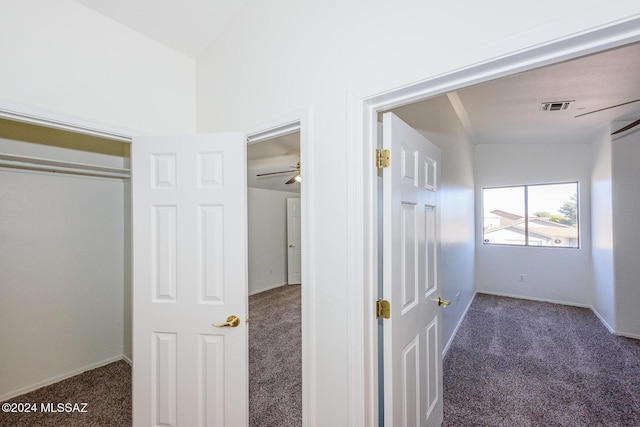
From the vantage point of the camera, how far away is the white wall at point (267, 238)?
5.46m

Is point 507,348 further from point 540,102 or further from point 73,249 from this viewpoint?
point 73,249

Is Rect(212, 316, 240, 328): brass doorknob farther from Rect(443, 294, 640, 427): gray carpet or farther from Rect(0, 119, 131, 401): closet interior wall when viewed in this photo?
Rect(0, 119, 131, 401): closet interior wall

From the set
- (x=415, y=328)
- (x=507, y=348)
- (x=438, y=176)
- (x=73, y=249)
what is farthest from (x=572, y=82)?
(x=73, y=249)

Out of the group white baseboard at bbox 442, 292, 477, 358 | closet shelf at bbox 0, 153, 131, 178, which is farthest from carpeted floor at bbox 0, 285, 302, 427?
closet shelf at bbox 0, 153, 131, 178

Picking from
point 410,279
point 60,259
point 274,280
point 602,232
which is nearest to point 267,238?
point 274,280

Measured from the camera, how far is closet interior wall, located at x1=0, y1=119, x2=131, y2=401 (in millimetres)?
2314

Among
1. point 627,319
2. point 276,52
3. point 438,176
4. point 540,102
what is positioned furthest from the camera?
point 627,319

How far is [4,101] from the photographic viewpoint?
1.28m

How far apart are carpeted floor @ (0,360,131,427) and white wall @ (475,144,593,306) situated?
583cm

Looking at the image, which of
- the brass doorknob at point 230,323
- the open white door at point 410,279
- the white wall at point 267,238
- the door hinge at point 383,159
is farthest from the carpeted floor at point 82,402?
the white wall at point 267,238

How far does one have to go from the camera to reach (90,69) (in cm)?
154

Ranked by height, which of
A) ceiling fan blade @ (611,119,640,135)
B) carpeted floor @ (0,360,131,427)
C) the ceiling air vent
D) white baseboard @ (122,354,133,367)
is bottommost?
carpeted floor @ (0,360,131,427)

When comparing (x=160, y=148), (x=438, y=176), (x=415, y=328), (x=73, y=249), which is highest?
(x=160, y=148)

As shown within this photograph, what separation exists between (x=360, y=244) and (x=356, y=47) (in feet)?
2.82
